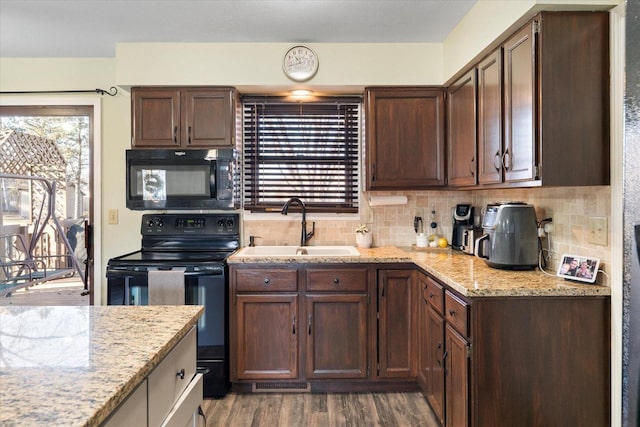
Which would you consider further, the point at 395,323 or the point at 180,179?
the point at 180,179

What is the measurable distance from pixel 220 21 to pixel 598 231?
93.1 inches

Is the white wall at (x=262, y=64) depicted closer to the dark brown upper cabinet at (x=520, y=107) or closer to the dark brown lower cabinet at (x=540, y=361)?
the dark brown upper cabinet at (x=520, y=107)

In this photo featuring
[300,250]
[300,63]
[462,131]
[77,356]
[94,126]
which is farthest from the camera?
[94,126]

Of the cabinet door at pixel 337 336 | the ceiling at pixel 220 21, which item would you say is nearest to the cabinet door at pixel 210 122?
the ceiling at pixel 220 21

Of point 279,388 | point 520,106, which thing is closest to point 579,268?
point 520,106

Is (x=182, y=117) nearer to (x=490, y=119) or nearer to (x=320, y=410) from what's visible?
(x=490, y=119)

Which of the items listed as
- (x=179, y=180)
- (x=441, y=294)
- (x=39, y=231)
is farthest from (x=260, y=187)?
(x=39, y=231)

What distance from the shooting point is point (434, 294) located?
2078 mm

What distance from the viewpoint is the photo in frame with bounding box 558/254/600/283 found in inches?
65.0

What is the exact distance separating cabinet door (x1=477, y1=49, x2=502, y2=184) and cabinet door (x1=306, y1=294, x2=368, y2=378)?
1.09 m

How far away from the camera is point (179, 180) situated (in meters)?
2.66

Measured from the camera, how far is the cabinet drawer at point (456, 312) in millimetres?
1661

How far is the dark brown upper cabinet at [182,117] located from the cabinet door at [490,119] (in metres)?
1.64

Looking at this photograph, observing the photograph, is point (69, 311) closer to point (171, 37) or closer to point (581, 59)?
point (171, 37)
